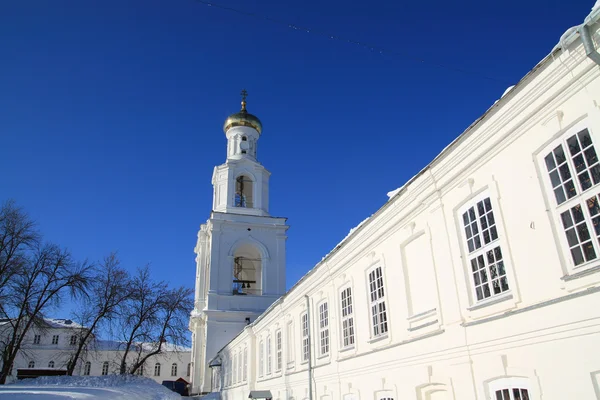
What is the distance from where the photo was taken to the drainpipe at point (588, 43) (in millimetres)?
6219

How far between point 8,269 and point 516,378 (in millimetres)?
27122

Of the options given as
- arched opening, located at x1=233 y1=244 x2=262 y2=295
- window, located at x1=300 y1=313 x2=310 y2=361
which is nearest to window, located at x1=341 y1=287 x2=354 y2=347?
window, located at x1=300 y1=313 x2=310 y2=361

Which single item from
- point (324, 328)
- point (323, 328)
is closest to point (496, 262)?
point (324, 328)

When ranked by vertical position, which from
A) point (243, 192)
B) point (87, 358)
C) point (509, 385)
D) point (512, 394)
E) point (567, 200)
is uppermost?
point (243, 192)

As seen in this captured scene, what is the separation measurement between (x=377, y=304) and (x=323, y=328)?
4.24 m

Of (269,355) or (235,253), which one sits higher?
(235,253)

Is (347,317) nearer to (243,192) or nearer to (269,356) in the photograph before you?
(269,356)

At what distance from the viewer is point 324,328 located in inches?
618

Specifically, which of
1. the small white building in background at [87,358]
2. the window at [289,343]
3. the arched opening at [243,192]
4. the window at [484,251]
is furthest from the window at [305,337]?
the small white building in background at [87,358]

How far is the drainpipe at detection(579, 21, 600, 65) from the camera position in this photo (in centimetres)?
622

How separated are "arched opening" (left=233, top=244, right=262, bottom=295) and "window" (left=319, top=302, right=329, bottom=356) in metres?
19.9

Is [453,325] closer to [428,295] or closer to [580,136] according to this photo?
[428,295]

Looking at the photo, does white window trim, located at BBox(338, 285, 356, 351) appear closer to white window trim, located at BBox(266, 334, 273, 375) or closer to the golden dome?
white window trim, located at BBox(266, 334, 273, 375)

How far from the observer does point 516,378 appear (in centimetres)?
711
